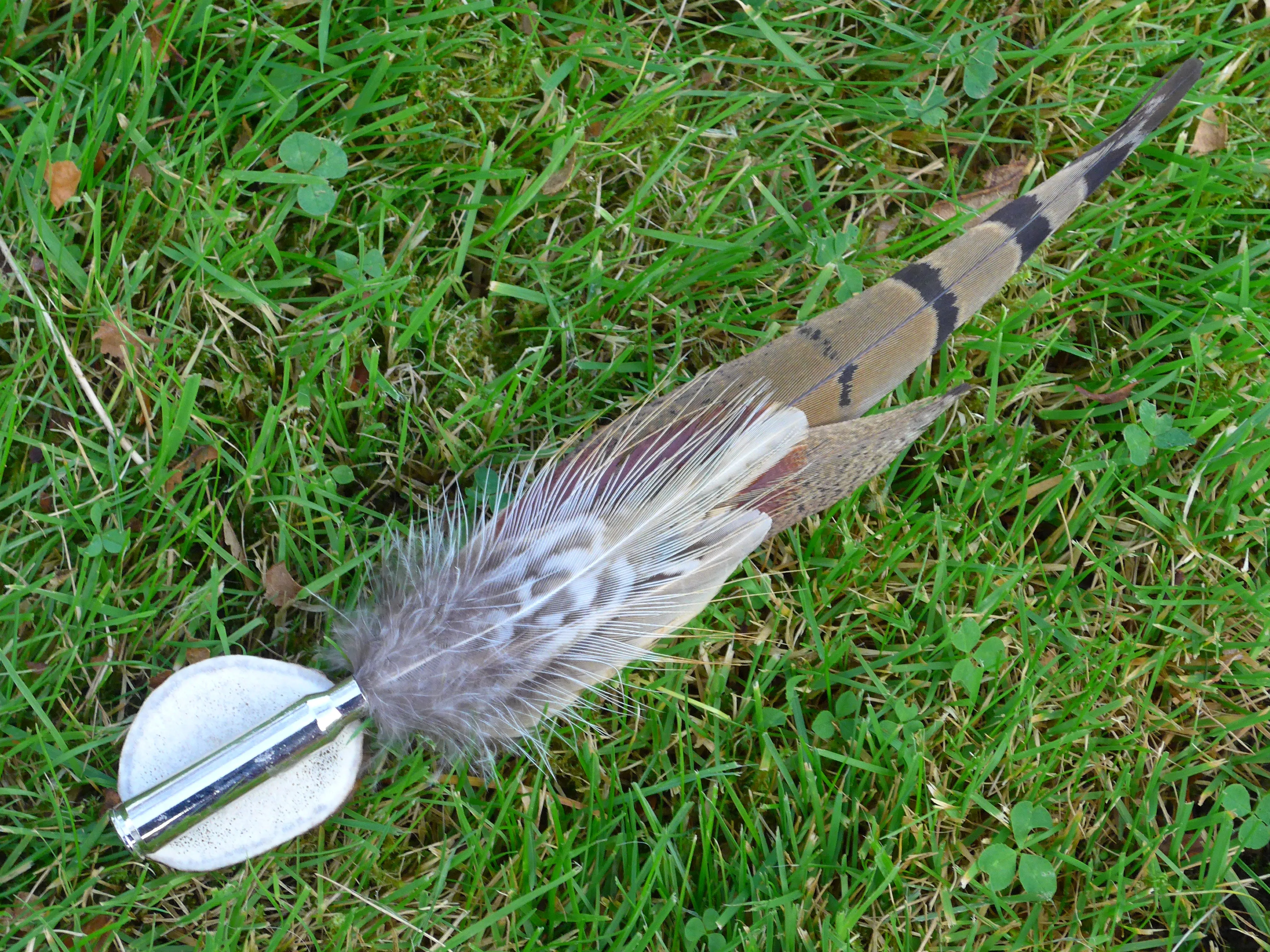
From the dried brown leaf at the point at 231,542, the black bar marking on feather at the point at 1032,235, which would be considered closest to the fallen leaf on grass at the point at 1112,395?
the black bar marking on feather at the point at 1032,235

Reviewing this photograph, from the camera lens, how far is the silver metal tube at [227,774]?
1807 millimetres

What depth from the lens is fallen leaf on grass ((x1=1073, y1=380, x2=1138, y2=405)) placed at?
2492mm

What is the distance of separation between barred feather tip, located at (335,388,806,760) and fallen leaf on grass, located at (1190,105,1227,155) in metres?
1.39

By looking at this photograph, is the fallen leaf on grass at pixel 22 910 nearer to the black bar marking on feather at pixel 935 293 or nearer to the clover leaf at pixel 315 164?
the clover leaf at pixel 315 164

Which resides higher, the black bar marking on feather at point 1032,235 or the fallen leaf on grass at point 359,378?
the fallen leaf on grass at point 359,378

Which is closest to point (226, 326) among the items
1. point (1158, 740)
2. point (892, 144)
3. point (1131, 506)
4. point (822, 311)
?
point (822, 311)

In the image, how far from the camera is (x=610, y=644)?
201 centimetres

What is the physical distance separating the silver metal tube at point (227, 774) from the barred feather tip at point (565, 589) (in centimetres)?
11

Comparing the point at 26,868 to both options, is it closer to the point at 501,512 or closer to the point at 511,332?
the point at 501,512

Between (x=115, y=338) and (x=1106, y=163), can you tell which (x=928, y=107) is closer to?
(x=1106, y=163)

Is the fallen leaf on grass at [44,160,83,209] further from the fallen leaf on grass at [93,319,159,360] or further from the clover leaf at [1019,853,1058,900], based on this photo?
the clover leaf at [1019,853,1058,900]

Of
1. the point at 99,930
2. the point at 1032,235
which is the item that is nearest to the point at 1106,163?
the point at 1032,235

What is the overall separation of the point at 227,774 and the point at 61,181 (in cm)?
120

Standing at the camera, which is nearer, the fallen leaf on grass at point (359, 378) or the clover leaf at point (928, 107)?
the fallen leaf on grass at point (359, 378)
